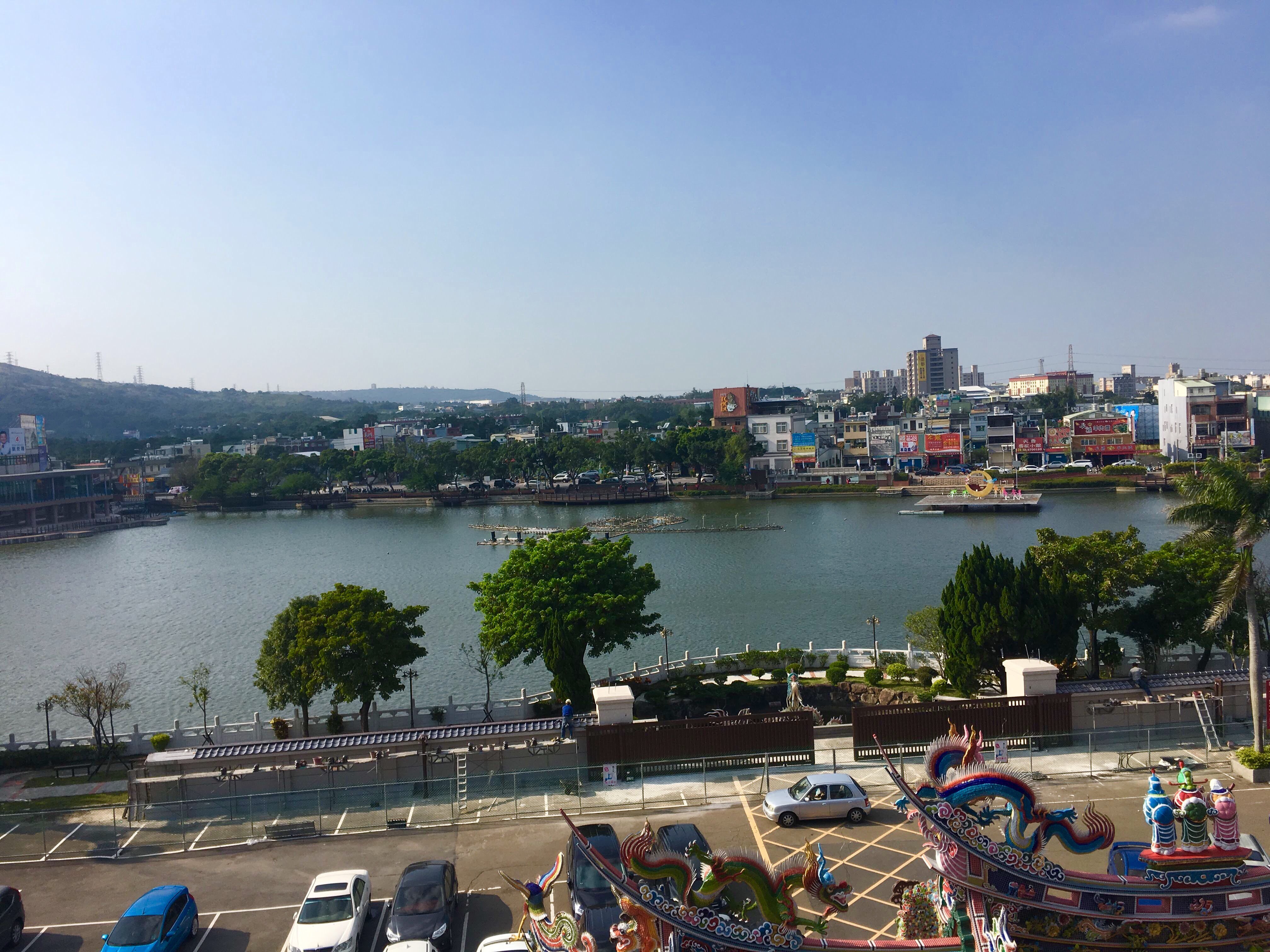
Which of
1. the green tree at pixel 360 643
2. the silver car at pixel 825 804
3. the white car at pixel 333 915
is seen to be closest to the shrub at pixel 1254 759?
the silver car at pixel 825 804

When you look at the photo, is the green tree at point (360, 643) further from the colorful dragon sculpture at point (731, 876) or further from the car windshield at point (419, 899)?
the colorful dragon sculpture at point (731, 876)

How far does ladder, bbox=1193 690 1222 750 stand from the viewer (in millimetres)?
15633

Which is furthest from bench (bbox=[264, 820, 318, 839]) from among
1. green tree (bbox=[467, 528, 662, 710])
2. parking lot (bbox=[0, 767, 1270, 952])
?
green tree (bbox=[467, 528, 662, 710])

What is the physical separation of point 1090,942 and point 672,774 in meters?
8.53

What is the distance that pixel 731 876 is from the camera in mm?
7426

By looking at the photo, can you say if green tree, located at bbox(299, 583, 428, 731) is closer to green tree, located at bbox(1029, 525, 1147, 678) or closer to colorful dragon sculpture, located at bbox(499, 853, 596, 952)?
colorful dragon sculpture, located at bbox(499, 853, 596, 952)

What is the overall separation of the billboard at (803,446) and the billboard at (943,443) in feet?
36.8

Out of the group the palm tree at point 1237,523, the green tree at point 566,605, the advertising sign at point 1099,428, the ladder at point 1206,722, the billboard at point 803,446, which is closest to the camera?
the palm tree at point 1237,523

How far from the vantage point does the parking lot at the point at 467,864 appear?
11281mm

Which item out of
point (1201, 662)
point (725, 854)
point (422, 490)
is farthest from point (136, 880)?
point (422, 490)

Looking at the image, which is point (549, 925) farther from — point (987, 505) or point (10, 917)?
point (987, 505)

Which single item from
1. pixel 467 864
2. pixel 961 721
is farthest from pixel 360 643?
pixel 961 721

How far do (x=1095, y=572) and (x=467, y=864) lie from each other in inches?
660

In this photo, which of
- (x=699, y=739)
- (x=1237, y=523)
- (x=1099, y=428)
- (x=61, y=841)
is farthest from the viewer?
(x=1099, y=428)
